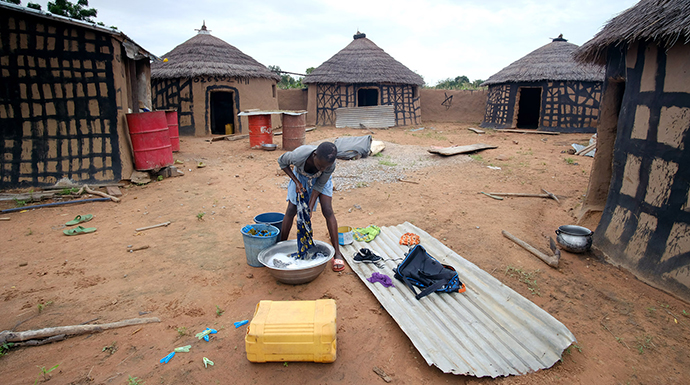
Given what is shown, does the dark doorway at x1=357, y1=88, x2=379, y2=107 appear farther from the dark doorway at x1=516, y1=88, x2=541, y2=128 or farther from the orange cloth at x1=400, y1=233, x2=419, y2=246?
the orange cloth at x1=400, y1=233, x2=419, y2=246

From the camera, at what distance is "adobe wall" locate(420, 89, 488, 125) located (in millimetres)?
17250

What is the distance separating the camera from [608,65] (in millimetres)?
4691

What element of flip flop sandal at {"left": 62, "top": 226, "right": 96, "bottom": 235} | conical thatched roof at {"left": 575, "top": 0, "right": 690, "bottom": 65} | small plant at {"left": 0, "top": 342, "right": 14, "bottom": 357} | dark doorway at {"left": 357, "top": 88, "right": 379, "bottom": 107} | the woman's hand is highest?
dark doorway at {"left": 357, "top": 88, "right": 379, "bottom": 107}

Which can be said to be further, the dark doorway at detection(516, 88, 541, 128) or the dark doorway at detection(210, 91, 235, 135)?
the dark doorway at detection(516, 88, 541, 128)

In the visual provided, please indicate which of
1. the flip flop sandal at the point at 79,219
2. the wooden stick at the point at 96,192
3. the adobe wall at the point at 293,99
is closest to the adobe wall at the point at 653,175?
the flip flop sandal at the point at 79,219

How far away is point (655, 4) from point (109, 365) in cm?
580

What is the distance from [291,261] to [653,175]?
365cm

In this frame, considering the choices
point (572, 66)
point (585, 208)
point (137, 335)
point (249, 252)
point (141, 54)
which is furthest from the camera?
point (572, 66)

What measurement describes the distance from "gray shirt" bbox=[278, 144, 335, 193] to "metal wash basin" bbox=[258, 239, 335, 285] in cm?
63

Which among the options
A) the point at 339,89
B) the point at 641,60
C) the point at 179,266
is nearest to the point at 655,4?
the point at 641,60

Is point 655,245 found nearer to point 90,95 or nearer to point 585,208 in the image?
point 585,208

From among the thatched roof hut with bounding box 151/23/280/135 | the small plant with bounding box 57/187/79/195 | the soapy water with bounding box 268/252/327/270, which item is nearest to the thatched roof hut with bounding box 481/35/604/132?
the thatched roof hut with bounding box 151/23/280/135

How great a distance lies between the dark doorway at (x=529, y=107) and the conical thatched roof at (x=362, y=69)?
4.72 meters

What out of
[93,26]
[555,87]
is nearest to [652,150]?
[93,26]
